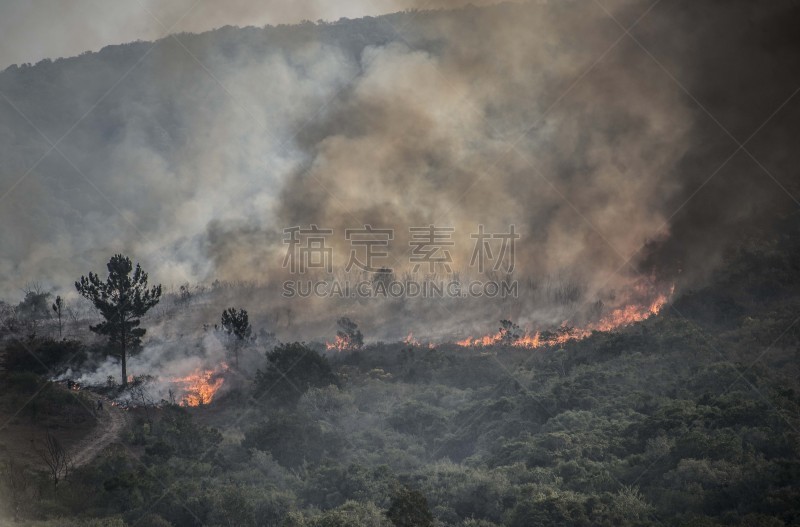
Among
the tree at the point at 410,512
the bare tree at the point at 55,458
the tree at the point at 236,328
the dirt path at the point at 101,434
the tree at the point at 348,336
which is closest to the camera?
the tree at the point at 410,512

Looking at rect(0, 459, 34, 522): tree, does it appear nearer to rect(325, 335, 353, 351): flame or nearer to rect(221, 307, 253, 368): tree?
rect(221, 307, 253, 368): tree

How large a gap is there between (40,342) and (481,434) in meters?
43.8

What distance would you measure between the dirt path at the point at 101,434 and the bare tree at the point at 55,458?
94cm

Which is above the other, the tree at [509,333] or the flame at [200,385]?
the tree at [509,333]

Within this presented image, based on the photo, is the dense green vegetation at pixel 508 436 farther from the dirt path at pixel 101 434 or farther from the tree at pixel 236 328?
the tree at pixel 236 328

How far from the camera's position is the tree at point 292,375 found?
69688mm

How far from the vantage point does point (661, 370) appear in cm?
6188

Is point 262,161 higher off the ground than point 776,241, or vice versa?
point 262,161

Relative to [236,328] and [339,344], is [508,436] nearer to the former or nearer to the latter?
[236,328]

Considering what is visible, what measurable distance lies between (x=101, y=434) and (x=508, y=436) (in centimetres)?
3226

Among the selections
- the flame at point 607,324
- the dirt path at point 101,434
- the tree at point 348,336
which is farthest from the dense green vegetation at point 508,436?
the tree at point 348,336

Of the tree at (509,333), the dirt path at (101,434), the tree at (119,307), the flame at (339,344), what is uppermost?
the tree at (119,307)

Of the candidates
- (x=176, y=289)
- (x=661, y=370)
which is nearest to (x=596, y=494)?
(x=661, y=370)

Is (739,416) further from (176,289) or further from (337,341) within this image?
(176,289)
